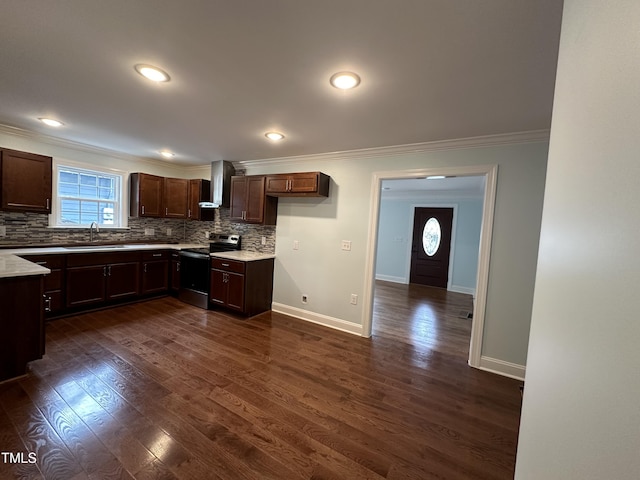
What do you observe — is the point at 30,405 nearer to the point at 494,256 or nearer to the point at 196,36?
the point at 196,36

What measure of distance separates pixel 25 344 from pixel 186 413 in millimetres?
1540

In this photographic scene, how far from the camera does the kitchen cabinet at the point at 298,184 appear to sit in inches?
133

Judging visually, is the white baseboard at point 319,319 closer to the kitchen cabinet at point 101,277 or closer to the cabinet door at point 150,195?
the kitchen cabinet at point 101,277

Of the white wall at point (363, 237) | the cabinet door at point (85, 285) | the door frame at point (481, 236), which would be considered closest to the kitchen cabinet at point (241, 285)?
the white wall at point (363, 237)

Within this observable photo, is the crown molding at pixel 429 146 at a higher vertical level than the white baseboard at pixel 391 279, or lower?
higher

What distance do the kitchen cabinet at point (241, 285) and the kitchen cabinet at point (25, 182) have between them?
2209mm

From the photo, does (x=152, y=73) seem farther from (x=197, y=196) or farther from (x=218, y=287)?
(x=197, y=196)

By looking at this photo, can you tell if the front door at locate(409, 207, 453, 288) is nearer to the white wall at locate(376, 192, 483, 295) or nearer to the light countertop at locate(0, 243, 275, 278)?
the white wall at locate(376, 192, 483, 295)

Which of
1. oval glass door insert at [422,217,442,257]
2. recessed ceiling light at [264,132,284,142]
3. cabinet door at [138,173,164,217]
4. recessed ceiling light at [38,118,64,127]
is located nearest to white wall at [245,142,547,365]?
recessed ceiling light at [264,132,284,142]

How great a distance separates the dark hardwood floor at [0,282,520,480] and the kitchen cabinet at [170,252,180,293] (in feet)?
3.88

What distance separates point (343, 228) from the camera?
11.5 feet

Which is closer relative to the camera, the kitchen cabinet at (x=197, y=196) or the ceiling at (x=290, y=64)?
the ceiling at (x=290, y=64)

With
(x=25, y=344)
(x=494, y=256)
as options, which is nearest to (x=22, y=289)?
(x=25, y=344)

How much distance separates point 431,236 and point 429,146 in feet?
14.4
